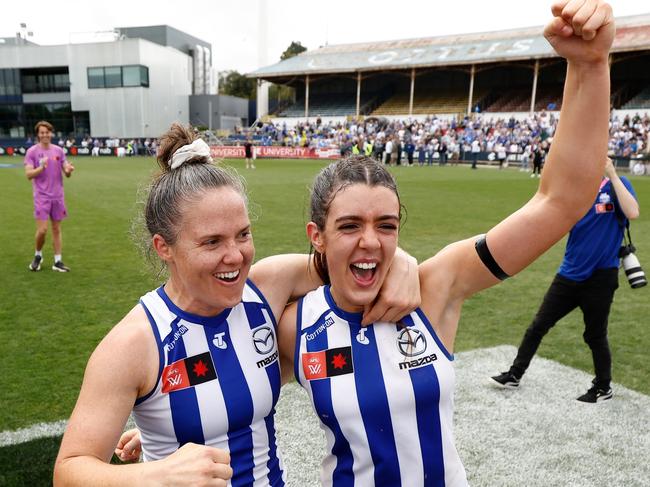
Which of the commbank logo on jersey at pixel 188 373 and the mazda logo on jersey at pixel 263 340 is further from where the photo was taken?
the mazda logo on jersey at pixel 263 340

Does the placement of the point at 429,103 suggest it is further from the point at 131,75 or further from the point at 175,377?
the point at 175,377

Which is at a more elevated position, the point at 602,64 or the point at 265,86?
the point at 265,86

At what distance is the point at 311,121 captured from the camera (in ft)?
162

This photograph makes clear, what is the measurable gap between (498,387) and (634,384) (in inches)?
46.9

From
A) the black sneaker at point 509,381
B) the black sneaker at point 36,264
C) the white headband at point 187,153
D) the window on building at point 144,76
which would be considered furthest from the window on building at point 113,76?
the white headband at point 187,153

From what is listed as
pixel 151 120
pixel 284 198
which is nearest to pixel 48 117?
pixel 151 120

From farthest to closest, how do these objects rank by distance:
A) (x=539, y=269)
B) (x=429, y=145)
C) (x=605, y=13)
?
(x=429, y=145)
(x=539, y=269)
(x=605, y=13)

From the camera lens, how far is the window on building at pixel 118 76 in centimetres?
4978

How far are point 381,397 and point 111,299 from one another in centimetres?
581

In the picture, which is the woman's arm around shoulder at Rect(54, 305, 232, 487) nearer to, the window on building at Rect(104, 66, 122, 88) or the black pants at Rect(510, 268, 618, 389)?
the black pants at Rect(510, 268, 618, 389)

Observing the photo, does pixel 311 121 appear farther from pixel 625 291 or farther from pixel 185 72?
pixel 625 291

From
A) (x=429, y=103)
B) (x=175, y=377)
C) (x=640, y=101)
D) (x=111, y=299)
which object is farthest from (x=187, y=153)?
(x=429, y=103)

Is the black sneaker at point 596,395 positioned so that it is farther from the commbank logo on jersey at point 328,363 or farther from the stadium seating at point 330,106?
the stadium seating at point 330,106

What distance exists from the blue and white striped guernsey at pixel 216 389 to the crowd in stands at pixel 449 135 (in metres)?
27.4
